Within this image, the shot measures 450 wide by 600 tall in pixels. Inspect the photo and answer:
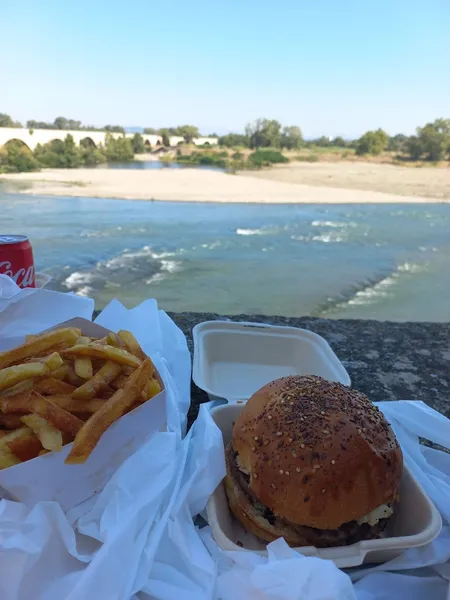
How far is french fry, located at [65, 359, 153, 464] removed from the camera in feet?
3.15

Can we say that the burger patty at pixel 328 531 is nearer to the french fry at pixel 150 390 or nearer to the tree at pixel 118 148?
the french fry at pixel 150 390

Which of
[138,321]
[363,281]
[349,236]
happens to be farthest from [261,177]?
[138,321]

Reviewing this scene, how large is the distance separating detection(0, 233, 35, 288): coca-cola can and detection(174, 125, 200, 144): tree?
14933mm

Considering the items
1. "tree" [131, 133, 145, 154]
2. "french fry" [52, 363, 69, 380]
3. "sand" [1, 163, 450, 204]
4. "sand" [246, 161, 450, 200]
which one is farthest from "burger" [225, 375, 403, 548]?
"tree" [131, 133, 145, 154]

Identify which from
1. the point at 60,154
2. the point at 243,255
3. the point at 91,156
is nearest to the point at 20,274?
the point at 243,255

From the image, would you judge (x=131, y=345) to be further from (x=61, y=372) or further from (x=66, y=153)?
(x=66, y=153)

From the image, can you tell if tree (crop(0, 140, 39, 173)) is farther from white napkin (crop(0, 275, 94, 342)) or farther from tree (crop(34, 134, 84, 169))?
white napkin (crop(0, 275, 94, 342))

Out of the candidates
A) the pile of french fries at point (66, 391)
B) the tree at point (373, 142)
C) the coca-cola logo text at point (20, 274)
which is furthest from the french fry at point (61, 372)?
the tree at point (373, 142)

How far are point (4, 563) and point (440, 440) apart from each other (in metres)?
1.04

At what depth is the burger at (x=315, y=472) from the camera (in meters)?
0.93

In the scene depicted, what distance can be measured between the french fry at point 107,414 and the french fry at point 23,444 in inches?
3.6

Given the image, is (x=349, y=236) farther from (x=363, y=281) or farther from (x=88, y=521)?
(x=88, y=521)

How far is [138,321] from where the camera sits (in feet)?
5.32

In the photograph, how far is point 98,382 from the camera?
1.13m
